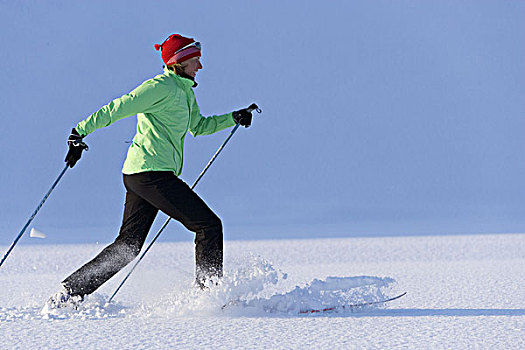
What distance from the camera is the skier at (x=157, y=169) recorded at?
2477 mm

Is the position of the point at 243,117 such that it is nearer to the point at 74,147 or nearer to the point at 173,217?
the point at 173,217

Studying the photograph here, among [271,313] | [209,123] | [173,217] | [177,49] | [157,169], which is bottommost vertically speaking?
[271,313]

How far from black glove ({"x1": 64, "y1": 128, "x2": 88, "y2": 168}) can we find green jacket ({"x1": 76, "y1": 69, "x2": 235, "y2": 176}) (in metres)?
0.03

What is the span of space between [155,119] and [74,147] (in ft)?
1.00

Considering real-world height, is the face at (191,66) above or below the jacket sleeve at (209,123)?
above

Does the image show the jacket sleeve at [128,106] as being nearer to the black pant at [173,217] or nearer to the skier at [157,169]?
the skier at [157,169]

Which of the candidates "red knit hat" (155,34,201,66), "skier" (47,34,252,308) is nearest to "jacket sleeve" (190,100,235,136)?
"skier" (47,34,252,308)

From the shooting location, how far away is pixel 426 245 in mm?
5480

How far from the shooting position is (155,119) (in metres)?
2.54

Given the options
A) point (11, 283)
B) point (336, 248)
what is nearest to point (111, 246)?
point (11, 283)

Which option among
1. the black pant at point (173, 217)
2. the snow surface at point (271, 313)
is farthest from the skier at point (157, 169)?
the snow surface at point (271, 313)

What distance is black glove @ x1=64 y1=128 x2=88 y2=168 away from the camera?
8.16 ft

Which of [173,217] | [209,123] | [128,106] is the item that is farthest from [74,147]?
[209,123]

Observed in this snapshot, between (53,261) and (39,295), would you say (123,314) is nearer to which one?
(39,295)
